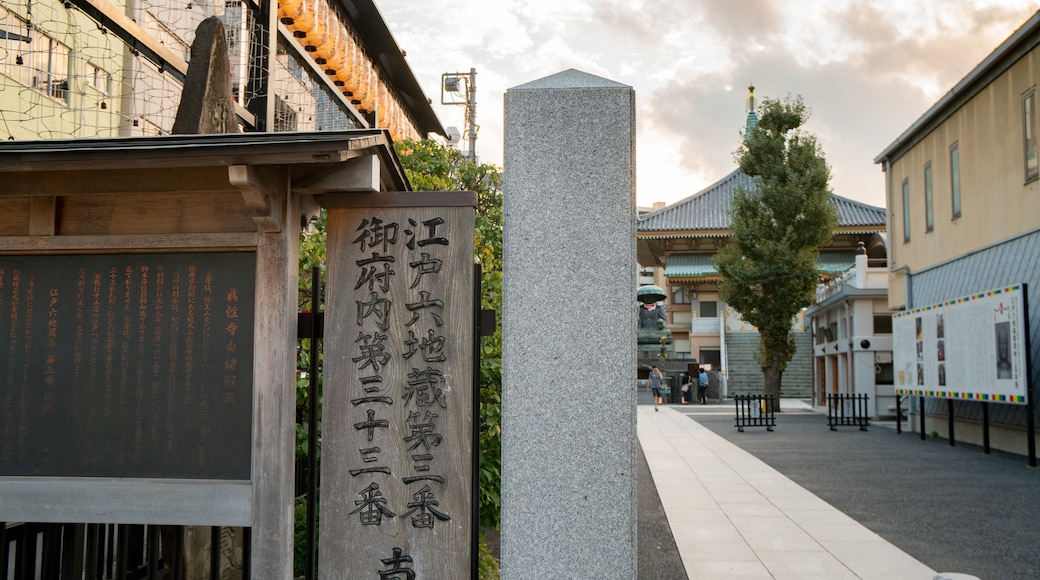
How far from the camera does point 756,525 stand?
351 inches

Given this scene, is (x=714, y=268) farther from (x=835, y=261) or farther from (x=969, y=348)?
(x=969, y=348)

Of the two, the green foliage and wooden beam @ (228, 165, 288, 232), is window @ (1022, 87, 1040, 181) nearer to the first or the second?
the green foliage

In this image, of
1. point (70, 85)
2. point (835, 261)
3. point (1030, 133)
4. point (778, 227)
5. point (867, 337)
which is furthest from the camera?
point (835, 261)

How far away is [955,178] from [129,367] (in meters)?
17.9

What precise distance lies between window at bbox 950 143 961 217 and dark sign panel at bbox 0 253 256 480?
17.2 metres

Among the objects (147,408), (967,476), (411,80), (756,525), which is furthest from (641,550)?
(411,80)

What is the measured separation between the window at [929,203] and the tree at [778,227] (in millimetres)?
7744

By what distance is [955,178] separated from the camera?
57.9ft

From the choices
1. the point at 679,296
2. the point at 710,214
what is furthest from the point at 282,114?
the point at 679,296

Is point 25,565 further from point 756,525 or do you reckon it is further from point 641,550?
point 756,525

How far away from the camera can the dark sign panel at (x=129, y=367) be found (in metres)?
4.23

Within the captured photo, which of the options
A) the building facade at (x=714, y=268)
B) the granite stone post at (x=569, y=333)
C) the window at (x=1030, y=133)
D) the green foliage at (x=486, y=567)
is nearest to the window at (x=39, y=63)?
the green foliage at (x=486, y=567)

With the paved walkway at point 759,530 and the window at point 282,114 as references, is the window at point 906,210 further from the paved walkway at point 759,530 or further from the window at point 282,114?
the window at point 282,114

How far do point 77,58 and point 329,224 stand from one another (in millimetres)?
8280
